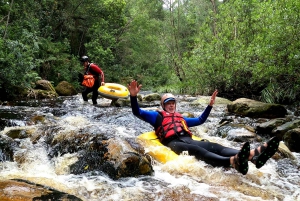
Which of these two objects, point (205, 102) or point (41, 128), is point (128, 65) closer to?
point (205, 102)

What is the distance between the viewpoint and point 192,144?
3.82 metres

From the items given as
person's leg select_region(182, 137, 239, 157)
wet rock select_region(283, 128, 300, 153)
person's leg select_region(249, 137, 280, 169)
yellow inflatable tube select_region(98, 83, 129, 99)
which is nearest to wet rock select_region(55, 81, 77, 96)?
yellow inflatable tube select_region(98, 83, 129, 99)

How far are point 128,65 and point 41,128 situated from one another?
17187 mm

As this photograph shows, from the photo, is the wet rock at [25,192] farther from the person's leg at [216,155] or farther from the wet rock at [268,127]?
the wet rock at [268,127]

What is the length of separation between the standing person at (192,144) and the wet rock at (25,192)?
1.57 m

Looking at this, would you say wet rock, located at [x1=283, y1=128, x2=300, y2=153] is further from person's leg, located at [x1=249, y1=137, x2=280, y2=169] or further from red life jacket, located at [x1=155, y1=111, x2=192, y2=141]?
person's leg, located at [x1=249, y1=137, x2=280, y2=169]

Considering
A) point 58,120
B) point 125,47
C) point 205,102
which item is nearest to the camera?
point 58,120

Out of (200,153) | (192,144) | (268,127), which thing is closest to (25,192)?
(200,153)

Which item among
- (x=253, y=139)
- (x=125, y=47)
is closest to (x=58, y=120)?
(x=253, y=139)

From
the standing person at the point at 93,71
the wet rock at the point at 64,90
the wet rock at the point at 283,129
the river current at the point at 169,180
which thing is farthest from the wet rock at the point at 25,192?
the wet rock at the point at 64,90

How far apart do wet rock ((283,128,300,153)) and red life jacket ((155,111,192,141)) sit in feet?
6.95

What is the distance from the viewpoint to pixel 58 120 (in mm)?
6238

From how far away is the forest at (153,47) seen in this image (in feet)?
26.1

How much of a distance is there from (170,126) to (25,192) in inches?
90.7
